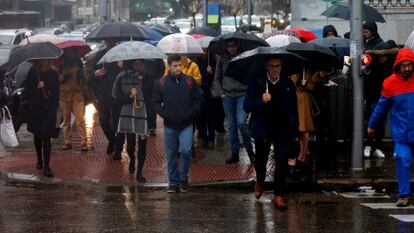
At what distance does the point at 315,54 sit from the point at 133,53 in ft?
7.65

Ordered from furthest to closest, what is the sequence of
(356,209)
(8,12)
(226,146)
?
(8,12)
(226,146)
(356,209)

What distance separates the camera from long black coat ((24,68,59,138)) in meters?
12.9

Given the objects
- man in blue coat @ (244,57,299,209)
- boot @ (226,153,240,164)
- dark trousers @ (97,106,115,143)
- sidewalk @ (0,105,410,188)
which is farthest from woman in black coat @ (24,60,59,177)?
man in blue coat @ (244,57,299,209)

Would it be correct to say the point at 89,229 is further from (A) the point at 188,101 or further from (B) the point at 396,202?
(B) the point at 396,202

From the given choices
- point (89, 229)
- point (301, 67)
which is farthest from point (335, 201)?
point (89, 229)

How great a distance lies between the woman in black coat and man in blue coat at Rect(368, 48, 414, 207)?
465 centimetres

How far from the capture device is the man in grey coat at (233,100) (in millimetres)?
13516

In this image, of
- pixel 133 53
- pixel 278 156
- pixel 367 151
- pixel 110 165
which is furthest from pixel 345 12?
pixel 278 156

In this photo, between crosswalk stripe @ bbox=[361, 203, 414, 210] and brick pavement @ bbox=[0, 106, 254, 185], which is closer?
crosswalk stripe @ bbox=[361, 203, 414, 210]

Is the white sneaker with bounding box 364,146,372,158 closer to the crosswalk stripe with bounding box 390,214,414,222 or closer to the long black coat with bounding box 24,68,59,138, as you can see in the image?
the crosswalk stripe with bounding box 390,214,414,222

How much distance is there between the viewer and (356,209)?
10641 mm

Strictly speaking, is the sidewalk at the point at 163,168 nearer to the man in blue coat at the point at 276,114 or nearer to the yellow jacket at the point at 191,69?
the yellow jacket at the point at 191,69

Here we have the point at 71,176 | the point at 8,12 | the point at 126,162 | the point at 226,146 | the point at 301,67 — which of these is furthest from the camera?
the point at 8,12

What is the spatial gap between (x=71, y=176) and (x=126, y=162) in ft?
4.55
